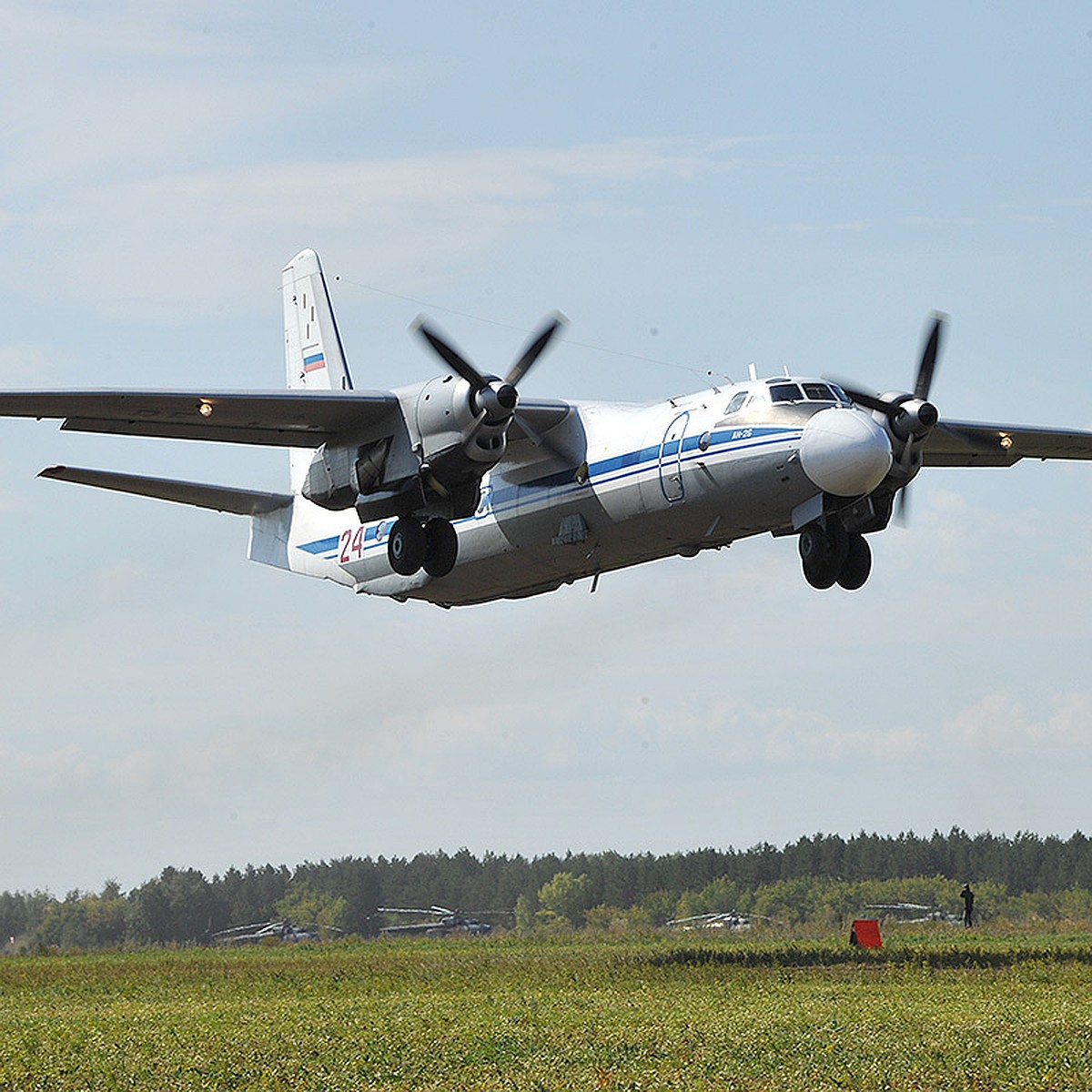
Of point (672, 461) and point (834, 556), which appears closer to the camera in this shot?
point (672, 461)

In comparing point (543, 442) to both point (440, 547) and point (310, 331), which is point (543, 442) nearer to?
point (440, 547)

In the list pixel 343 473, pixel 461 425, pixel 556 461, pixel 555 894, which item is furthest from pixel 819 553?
pixel 555 894

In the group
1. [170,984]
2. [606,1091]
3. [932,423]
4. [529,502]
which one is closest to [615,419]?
[529,502]

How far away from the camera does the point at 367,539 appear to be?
3281 centimetres

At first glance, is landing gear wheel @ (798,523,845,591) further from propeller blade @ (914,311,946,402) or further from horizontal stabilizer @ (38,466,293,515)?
horizontal stabilizer @ (38,466,293,515)

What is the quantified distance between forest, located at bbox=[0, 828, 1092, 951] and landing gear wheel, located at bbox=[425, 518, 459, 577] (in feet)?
67.6

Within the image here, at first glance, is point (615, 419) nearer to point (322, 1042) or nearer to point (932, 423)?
point (932, 423)

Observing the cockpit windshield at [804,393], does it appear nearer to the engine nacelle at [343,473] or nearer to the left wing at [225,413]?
the left wing at [225,413]

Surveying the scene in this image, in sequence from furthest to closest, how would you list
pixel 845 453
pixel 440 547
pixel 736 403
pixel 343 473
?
pixel 440 547 → pixel 343 473 → pixel 736 403 → pixel 845 453

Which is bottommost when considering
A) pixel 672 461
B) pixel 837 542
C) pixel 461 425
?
pixel 837 542

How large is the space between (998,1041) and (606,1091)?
174 inches

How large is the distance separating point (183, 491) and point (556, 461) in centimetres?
828

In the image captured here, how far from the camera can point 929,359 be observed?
28891 mm

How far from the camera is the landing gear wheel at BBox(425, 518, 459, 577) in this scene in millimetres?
29516
